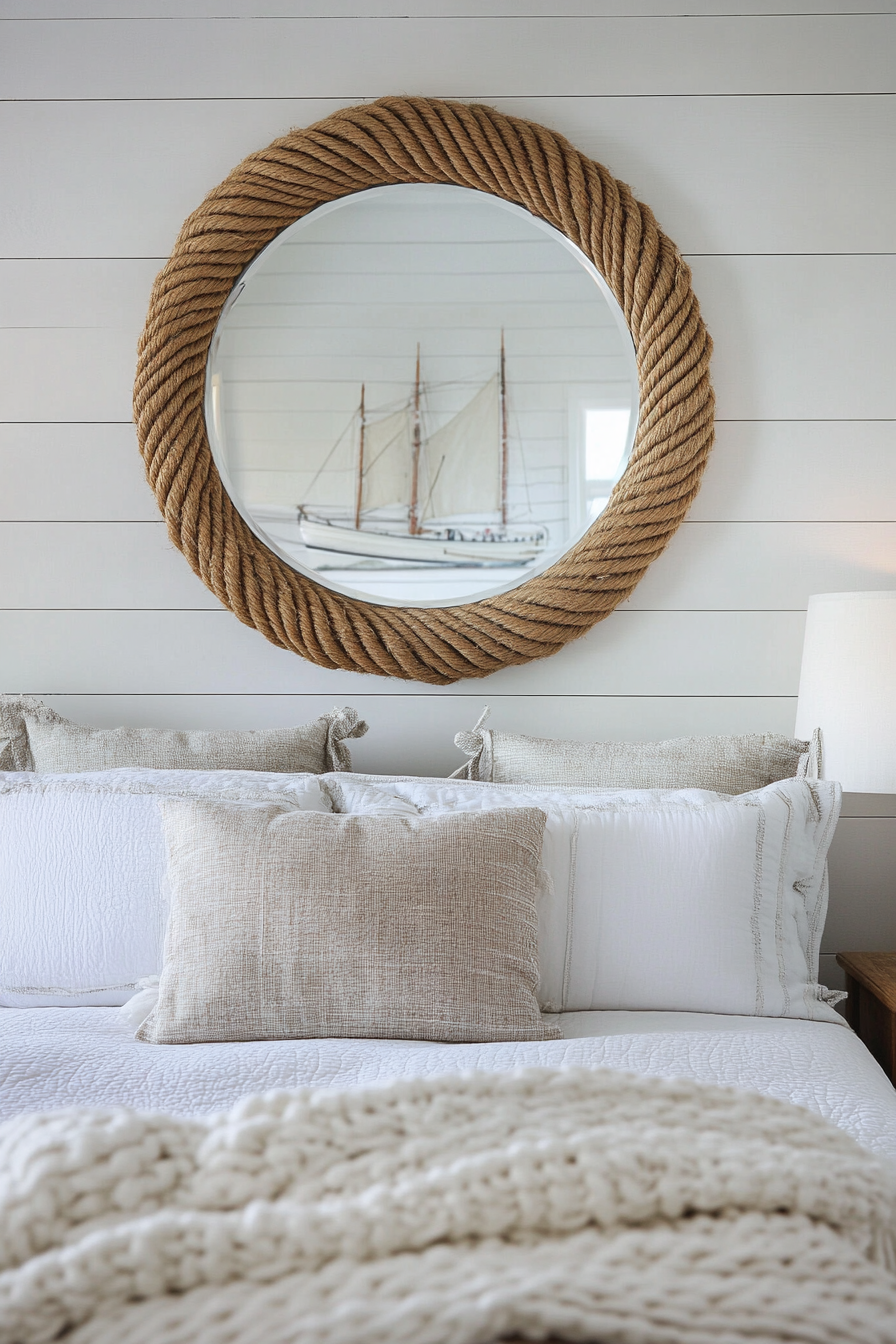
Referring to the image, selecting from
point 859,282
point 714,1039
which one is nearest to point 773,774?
point 714,1039

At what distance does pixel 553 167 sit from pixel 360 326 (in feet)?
1.41

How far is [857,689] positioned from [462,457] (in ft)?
2.53

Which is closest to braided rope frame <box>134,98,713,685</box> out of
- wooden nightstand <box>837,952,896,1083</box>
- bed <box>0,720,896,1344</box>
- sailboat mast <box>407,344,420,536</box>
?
sailboat mast <box>407,344,420,536</box>

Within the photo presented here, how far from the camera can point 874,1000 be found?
1.58m

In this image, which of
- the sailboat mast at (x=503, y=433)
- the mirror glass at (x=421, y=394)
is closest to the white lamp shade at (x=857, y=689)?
the mirror glass at (x=421, y=394)

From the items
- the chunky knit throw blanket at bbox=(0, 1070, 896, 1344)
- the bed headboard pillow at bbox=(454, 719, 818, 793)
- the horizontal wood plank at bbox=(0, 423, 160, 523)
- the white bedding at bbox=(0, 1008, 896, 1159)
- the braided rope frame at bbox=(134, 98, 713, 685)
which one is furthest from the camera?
the horizontal wood plank at bbox=(0, 423, 160, 523)

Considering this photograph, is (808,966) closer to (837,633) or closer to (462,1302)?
(837,633)

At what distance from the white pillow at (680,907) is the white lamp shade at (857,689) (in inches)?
6.0

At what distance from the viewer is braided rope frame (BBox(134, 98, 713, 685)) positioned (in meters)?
1.75

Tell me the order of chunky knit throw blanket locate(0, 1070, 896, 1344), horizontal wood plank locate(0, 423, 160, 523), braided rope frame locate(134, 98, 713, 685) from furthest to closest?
horizontal wood plank locate(0, 423, 160, 523) → braided rope frame locate(134, 98, 713, 685) → chunky knit throw blanket locate(0, 1070, 896, 1344)

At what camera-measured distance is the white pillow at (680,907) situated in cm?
130

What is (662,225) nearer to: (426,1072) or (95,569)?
(95,569)

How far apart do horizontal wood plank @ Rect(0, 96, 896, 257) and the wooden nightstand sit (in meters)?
1.23

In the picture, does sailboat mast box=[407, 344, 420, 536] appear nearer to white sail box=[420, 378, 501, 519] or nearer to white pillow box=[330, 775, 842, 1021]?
white sail box=[420, 378, 501, 519]
